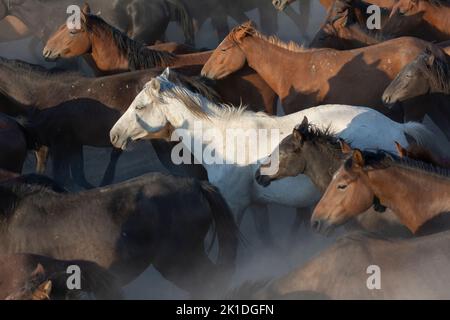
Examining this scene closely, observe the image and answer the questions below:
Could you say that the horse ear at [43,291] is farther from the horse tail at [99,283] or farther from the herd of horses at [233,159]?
the horse tail at [99,283]

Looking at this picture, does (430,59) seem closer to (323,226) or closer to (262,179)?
(262,179)

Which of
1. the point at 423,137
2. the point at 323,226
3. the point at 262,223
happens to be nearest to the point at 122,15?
the point at 262,223

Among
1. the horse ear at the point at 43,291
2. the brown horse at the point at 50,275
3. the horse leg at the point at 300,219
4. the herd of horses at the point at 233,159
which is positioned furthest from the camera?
the horse leg at the point at 300,219

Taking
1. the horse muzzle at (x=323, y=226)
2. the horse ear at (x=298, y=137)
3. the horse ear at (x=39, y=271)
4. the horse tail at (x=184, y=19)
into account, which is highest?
the horse tail at (x=184, y=19)

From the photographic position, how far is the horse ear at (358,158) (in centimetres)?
608

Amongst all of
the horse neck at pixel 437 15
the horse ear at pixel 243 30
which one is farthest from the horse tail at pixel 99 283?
the horse neck at pixel 437 15

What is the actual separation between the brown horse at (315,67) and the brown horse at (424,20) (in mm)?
1370

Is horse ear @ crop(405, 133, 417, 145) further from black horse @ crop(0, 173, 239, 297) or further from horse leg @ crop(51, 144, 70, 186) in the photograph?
horse leg @ crop(51, 144, 70, 186)

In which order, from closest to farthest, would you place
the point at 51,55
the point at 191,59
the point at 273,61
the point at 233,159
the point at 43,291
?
the point at 43,291 < the point at 233,159 < the point at 273,61 < the point at 191,59 < the point at 51,55

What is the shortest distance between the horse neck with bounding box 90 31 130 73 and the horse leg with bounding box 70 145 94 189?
1013mm

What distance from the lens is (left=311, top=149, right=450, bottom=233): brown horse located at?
6.12 meters

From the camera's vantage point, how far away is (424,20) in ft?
32.1

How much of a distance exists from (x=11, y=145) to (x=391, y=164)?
292 centimetres

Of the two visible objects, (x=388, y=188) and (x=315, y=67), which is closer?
(x=388, y=188)
